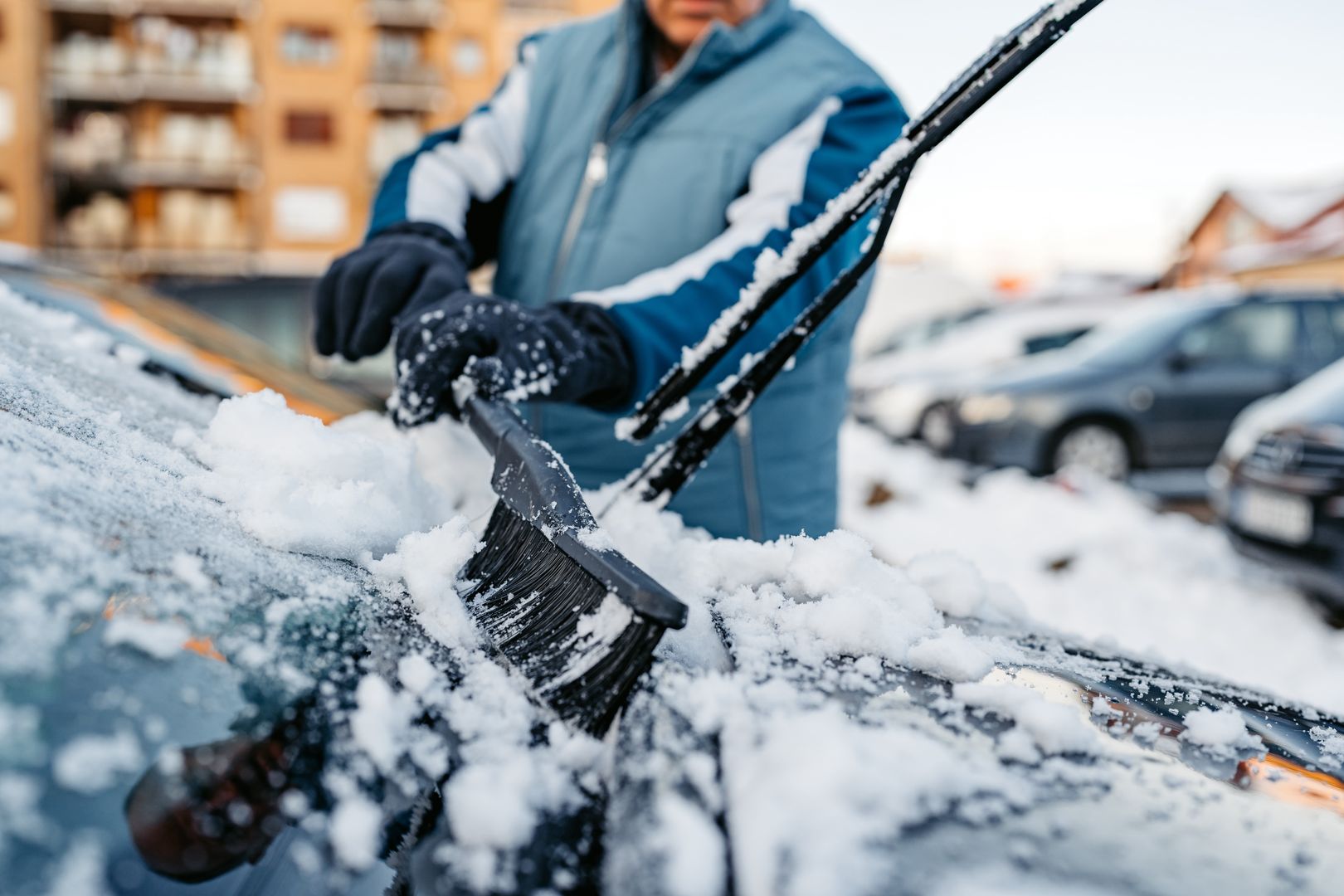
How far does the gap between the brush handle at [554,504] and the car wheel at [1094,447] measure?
6916mm

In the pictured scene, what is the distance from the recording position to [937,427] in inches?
316

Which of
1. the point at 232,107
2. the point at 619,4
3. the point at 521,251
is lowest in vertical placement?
the point at 232,107

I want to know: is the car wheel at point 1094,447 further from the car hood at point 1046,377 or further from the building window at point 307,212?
the building window at point 307,212

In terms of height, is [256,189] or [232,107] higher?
[232,107]

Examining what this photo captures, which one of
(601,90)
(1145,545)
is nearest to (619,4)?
(601,90)

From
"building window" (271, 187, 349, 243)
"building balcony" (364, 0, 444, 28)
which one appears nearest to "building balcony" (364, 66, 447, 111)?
"building balcony" (364, 0, 444, 28)

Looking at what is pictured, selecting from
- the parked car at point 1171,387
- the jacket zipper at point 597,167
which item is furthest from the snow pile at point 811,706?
the parked car at point 1171,387

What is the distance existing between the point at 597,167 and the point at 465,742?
148cm

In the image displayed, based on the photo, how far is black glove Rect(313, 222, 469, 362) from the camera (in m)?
1.58

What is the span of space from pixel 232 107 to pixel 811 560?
32883 millimetres

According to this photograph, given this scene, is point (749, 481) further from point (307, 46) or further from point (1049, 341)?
point (307, 46)

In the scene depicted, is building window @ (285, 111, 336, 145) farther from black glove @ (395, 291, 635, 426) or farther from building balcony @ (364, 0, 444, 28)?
black glove @ (395, 291, 635, 426)

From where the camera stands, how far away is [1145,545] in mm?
5281

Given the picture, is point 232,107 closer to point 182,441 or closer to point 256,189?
point 256,189
